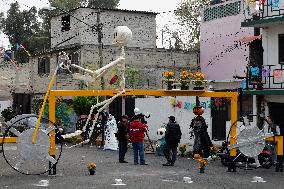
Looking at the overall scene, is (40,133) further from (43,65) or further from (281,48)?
(43,65)

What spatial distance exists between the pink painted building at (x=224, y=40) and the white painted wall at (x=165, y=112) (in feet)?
18.3

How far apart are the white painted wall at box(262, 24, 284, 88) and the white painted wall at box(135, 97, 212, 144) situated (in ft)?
11.2

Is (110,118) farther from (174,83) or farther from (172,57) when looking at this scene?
(172,57)

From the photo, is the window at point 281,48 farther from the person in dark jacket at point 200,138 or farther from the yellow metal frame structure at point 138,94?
the yellow metal frame structure at point 138,94

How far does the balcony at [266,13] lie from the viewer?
26117 millimetres

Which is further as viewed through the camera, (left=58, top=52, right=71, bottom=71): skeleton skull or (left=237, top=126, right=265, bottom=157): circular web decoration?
(left=237, top=126, right=265, bottom=157): circular web decoration

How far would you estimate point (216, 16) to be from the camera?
3578 cm

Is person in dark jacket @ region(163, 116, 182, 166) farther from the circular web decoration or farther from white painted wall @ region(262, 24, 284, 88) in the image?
white painted wall @ region(262, 24, 284, 88)

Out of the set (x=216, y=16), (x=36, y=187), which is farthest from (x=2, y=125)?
(x=216, y=16)

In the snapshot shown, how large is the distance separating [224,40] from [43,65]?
13.9m

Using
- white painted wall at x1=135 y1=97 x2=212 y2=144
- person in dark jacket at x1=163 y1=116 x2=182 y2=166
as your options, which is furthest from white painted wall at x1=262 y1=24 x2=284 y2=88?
person in dark jacket at x1=163 y1=116 x2=182 y2=166

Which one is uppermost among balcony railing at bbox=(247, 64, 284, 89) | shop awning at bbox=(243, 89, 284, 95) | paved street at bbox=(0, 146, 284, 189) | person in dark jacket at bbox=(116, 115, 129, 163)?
balcony railing at bbox=(247, 64, 284, 89)

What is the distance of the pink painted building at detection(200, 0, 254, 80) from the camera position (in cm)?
3362

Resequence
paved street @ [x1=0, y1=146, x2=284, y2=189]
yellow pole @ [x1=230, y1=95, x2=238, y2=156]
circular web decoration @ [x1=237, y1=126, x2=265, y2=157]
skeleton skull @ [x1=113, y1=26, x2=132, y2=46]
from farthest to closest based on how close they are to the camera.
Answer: yellow pole @ [x1=230, y1=95, x2=238, y2=156] < circular web decoration @ [x1=237, y1=126, x2=265, y2=157] < skeleton skull @ [x1=113, y1=26, x2=132, y2=46] < paved street @ [x1=0, y1=146, x2=284, y2=189]
